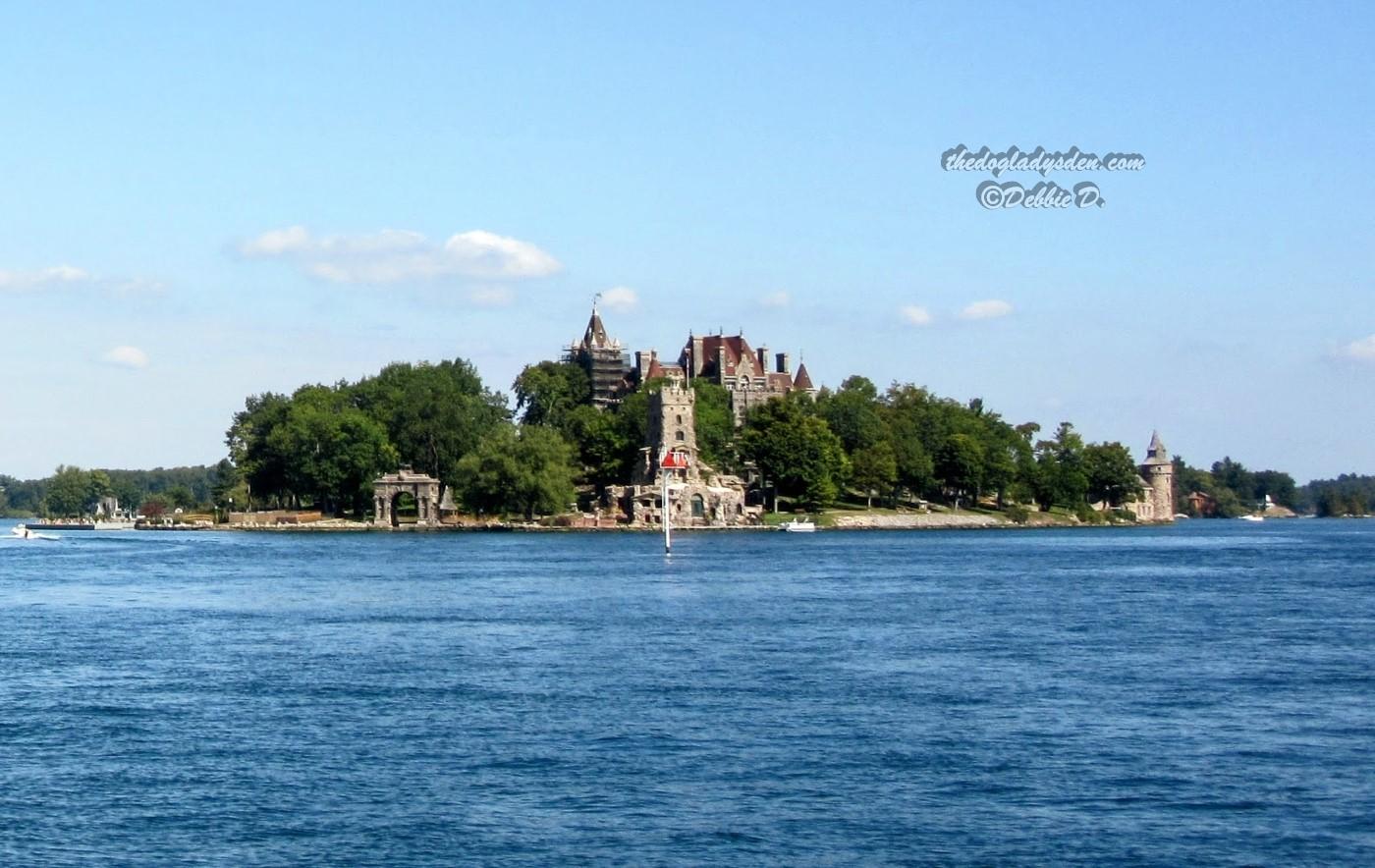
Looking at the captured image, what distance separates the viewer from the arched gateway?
138 metres

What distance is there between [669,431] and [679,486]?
16.8ft

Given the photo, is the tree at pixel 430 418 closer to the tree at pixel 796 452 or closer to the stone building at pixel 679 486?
the stone building at pixel 679 486

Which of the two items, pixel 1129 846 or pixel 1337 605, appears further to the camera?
pixel 1337 605

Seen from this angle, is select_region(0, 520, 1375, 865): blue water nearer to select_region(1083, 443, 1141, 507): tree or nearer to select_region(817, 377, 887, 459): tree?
select_region(817, 377, 887, 459): tree

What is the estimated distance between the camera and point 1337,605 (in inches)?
2169

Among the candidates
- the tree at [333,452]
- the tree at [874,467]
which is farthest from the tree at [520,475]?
the tree at [874,467]

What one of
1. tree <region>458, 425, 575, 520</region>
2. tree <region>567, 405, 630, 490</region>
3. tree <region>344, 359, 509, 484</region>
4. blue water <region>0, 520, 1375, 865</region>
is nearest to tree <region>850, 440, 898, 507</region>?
tree <region>567, 405, 630, 490</region>

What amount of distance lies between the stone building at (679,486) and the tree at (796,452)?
348cm

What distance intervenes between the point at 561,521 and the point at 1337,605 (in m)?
86.5

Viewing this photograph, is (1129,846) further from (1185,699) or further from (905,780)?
(1185,699)

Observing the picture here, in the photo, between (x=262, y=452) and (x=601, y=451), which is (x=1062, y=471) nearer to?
(x=601, y=451)

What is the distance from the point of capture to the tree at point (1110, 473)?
6890 inches

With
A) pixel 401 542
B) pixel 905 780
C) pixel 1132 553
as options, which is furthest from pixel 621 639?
pixel 401 542

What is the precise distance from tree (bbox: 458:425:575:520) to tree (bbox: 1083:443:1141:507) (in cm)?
6336
